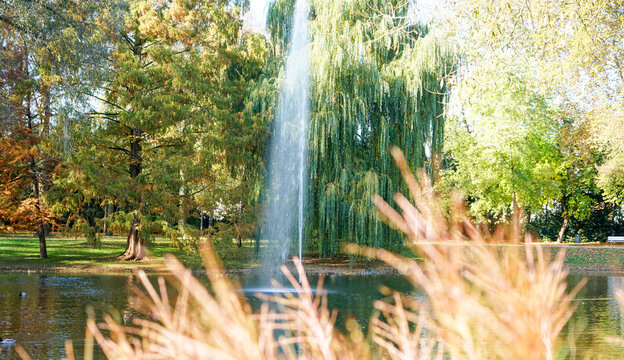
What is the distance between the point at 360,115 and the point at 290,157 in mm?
2726

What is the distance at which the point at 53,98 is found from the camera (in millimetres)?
11375

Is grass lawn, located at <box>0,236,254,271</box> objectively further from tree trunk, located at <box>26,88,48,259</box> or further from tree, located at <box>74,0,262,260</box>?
tree, located at <box>74,0,262,260</box>

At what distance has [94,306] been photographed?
1202cm

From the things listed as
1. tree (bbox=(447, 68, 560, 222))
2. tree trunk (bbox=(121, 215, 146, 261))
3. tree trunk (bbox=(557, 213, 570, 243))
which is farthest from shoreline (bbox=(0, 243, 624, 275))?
tree trunk (bbox=(557, 213, 570, 243))

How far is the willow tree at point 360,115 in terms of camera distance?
18.6 m

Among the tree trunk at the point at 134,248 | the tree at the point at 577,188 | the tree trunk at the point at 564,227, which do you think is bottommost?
the tree trunk at the point at 134,248

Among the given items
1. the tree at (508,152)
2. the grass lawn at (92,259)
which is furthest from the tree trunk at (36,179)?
the tree at (508,152)

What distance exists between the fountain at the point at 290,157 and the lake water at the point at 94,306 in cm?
197

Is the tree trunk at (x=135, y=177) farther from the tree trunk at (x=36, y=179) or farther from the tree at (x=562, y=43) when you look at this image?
the tree at (x=562, y=43)

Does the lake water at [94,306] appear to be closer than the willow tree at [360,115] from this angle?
Yes

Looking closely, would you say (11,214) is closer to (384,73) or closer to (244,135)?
(244,135)

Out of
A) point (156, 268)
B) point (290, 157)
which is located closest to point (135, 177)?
point (156, 268)

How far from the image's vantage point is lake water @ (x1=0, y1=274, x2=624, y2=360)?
8.73 m

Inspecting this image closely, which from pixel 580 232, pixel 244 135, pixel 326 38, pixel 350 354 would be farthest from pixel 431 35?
pixel 580 232
